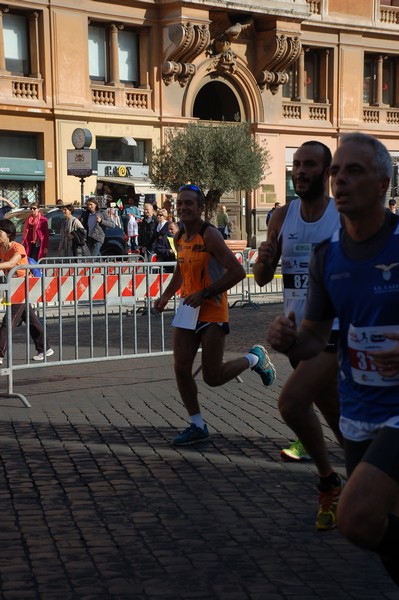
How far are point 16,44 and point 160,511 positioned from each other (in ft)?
101

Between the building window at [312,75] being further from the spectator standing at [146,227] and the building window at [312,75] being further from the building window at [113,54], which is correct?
the spectator standing at [146,227]

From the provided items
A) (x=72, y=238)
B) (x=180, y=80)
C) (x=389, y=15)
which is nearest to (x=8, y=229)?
(x=72, y=238)

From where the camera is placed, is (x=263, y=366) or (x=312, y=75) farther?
(x=312, y=75)

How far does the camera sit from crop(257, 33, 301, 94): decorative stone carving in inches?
1615

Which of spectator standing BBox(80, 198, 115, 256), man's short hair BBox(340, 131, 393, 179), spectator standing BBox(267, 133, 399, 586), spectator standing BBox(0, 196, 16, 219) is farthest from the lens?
spectator standing BBox(80, 198, 115, 256)

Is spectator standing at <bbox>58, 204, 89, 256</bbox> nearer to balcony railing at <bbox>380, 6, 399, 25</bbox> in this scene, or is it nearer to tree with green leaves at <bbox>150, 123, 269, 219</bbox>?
tree with green leaves at <bbox>150, 123, 269, 219</bbox>

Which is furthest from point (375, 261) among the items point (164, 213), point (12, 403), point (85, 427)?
point (164, 213)

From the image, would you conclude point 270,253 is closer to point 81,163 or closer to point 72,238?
point 72,238

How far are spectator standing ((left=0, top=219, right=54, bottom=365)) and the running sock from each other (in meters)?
5.07

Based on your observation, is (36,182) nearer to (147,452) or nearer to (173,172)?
(173,172)

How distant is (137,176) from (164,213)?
16336 millimetres

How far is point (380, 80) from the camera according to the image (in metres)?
46.8

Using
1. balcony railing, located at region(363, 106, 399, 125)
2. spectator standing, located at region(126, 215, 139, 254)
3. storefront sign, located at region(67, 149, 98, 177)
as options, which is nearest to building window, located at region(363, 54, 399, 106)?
balcony railing, located at region(363, 106, 399, 125)

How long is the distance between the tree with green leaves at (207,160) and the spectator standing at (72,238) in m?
14.0
